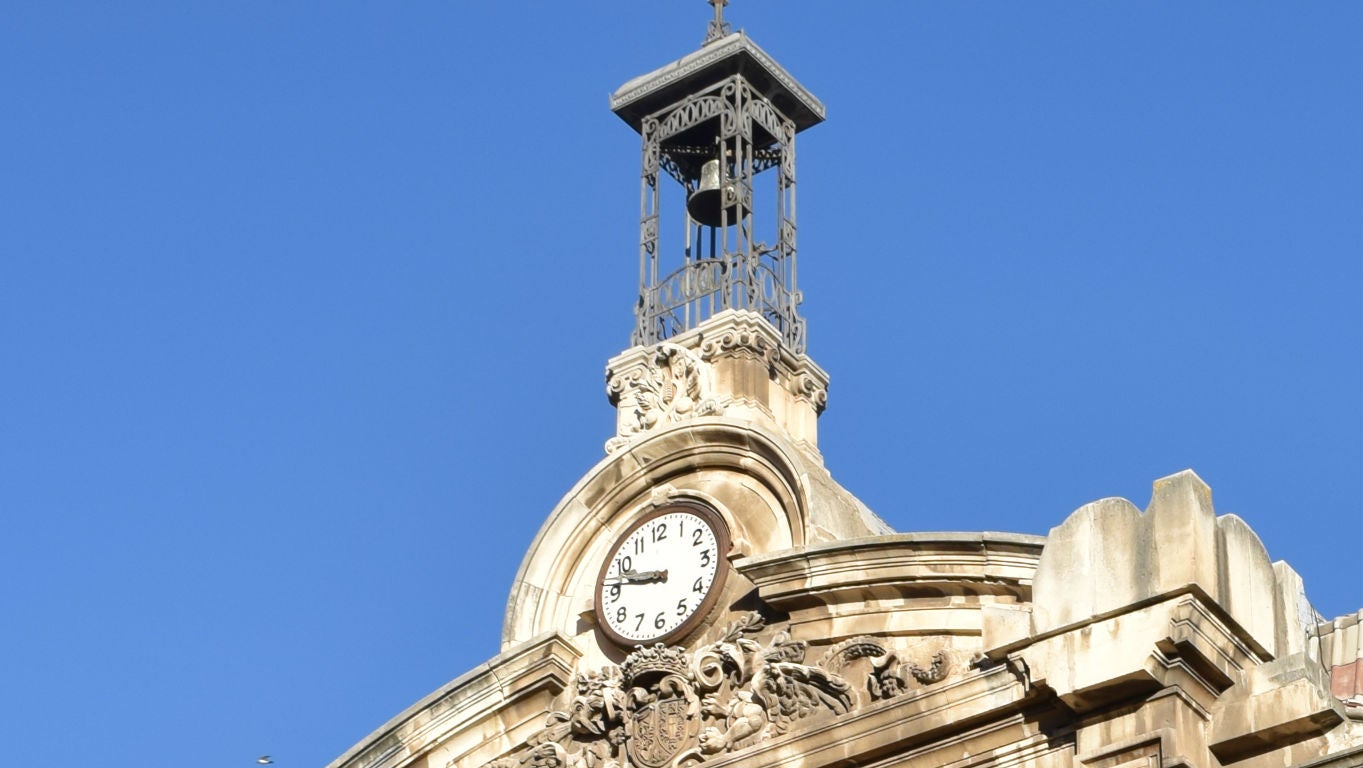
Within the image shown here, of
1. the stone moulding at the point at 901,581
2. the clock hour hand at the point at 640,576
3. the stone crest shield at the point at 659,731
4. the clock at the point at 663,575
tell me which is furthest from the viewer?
the clock hour hand at the point at 640,576

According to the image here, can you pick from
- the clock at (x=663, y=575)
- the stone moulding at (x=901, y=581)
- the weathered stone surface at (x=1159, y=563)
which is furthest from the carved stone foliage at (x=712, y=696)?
the weathered stone surface at (x=1159, y=563)

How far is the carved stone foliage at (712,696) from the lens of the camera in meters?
24.3

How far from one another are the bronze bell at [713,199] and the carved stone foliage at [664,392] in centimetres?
206

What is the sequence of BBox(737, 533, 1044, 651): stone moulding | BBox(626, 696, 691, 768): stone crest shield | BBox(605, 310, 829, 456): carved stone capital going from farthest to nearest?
BBox(605, 310, 829, 456): carved stone capital < BBox(626, 696, 691, 768): stone crest shield < BBox(737, 533, 1044, 651): stone moulding

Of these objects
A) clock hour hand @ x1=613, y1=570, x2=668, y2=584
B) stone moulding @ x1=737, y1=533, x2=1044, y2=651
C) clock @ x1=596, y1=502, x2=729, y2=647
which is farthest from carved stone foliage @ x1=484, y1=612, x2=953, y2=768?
clock hour hand @ x1=613, y1=570, x2=668, y2=584

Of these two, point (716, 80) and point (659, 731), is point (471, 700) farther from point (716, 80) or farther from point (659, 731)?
point (716, 80)

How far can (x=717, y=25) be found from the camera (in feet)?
98.6

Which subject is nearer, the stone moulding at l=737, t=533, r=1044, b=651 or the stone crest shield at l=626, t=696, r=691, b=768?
the stone moulding at l=737, t=533, r=1044, b=651

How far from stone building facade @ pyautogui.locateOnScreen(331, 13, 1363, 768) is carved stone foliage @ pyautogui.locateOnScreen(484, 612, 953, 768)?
0.02 metres

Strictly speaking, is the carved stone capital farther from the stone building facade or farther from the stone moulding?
the stone moulding

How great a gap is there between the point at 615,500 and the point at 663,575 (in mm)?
1001

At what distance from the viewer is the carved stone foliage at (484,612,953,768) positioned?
79.6 feet

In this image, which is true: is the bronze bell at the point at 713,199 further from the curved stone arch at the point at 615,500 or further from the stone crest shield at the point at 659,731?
the stone crest shield at the point at 659,731

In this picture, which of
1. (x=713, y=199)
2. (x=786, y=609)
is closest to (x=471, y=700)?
(x=786, y=609)
